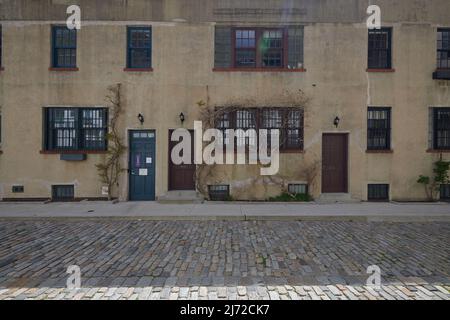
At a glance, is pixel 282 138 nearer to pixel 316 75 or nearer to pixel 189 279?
pixel 316 75

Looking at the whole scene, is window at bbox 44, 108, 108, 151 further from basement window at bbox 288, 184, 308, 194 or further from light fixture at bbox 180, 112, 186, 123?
basement window at bbox 288, 184, 308, 194

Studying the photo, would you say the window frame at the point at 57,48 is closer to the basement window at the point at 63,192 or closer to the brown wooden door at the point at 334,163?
the basement window at the point at 63,192

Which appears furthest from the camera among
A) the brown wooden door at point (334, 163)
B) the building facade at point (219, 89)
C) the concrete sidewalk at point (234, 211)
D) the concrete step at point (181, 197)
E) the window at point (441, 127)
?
the brown wooden door at point (334, 163)

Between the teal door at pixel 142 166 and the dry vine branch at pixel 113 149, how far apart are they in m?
0.48

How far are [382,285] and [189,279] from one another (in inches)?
124

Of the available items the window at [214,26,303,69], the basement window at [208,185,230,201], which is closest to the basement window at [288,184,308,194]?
the basement window at [208,185,230,201]

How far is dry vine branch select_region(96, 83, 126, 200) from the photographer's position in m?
10.5

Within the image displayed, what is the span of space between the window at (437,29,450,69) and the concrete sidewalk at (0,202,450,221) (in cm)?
605

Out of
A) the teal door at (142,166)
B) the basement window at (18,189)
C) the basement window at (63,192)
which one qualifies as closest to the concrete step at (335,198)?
the teal door at (142,166)

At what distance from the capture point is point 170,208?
9.20 metres

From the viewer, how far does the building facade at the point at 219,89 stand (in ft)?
34.7

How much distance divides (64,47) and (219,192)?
355 inches

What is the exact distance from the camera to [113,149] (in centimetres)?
1048

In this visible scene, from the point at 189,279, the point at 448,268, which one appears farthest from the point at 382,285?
the point at 189,279
